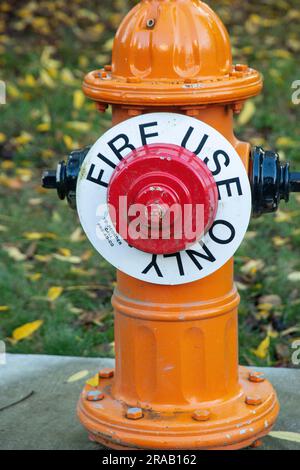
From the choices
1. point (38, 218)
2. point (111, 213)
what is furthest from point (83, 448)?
point (38, 218)

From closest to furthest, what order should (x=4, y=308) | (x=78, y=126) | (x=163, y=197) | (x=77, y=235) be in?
(x=163, y=197) → (x=4, y=308) → (x=77, y=235) → (x=78, y=126)

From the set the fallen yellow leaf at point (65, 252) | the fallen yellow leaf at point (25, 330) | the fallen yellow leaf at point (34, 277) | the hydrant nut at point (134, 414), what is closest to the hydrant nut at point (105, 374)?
the hydrant nut at point (134, 414)

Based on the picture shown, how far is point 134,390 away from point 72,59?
4.05 m

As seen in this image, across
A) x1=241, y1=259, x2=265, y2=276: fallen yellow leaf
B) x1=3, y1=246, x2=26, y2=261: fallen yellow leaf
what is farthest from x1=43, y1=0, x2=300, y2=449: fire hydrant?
x1=3, y1=246, x2=26, y2=261: fallen yellow leaf

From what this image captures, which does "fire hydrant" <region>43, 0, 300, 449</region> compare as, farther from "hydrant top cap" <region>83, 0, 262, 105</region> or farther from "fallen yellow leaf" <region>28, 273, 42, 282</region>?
"fallen yellow leaf" <region>28, 273, 42, 282</region>

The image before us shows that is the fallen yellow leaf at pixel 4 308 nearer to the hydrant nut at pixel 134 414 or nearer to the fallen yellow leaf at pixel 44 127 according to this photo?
the hydrant nut at pixel 134 414

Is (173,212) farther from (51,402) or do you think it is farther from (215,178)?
(51,402)

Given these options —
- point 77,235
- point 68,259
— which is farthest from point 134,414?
point 77,235

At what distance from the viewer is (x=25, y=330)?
3373mm

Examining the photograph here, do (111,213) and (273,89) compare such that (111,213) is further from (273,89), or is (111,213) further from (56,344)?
(273,89)

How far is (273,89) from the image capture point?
548cm

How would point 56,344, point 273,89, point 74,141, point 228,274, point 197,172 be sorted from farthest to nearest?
point 273,89 < point 74,141 < point 56,344 < point 228,274 < point 197,172

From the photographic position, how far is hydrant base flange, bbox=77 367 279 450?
230cm

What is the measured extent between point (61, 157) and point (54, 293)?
59.0 inches
